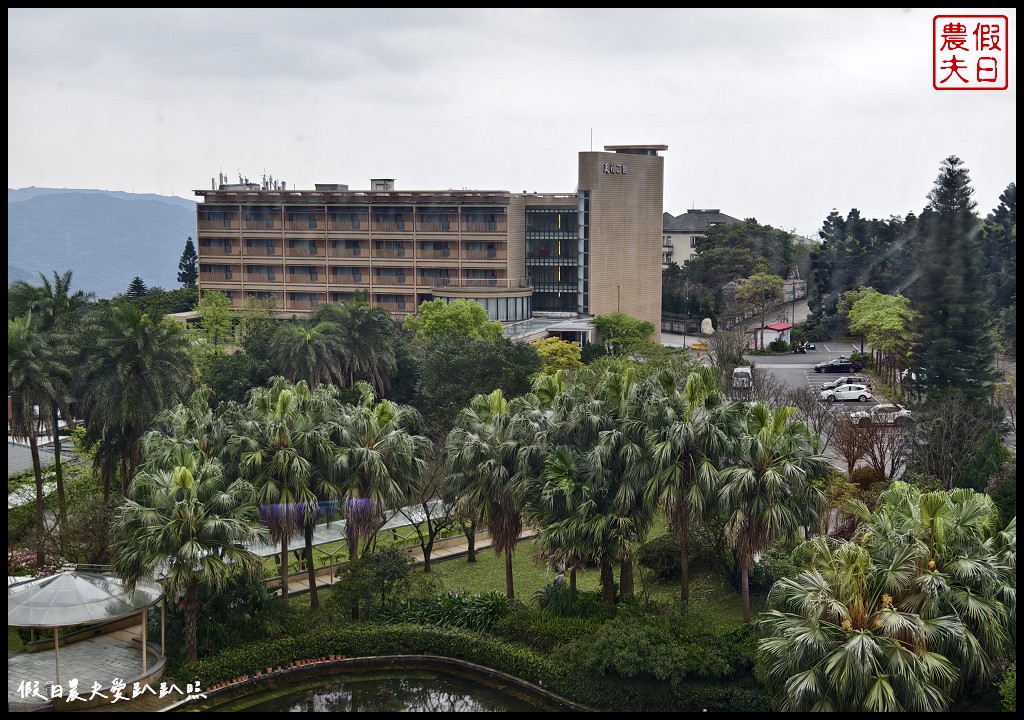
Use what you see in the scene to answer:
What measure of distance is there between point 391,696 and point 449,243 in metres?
40.2

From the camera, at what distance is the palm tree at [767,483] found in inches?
661

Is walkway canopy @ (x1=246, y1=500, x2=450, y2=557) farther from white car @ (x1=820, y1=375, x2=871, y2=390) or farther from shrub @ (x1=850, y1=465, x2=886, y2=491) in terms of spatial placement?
white car @ (x1=820, y1=375, x2=871, y2=390)

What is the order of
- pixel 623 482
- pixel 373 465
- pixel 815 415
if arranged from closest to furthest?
pixel 623 482 → pixel 373 465 → pixel 815 415

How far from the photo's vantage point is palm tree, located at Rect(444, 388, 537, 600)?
1852 centimetres

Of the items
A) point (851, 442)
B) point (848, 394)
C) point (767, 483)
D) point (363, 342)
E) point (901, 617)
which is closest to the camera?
point (901, 617)

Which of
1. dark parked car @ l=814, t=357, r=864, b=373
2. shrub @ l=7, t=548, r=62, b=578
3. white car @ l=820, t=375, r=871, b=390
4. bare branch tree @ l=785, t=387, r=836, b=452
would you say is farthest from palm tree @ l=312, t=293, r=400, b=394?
dark parked car @ l=814, t=357, r=864, b=373

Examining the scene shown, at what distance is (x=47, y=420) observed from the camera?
2122 centimetres

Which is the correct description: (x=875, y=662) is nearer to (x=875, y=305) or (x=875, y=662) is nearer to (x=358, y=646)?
(x=358, y=646)

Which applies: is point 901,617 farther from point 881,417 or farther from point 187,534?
point 881,417

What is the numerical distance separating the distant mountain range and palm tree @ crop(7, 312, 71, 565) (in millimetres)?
59720

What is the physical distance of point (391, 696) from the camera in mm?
17047

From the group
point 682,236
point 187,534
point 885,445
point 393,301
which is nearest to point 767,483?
point 187,534

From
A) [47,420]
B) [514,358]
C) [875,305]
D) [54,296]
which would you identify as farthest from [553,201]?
[47,420]

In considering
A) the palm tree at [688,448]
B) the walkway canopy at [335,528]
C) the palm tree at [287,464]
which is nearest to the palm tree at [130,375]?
the walkway canopy at [335,528]
